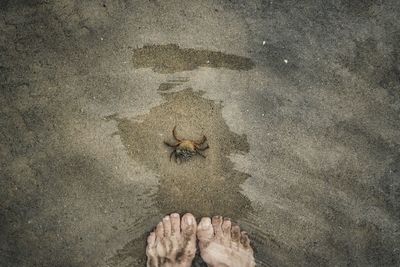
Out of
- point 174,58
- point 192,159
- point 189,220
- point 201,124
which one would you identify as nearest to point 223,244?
point 189,220

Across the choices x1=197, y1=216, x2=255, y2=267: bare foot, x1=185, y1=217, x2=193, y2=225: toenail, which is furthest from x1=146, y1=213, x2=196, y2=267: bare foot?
x1=197, y1=216, x2=255, y2=267: bare foot

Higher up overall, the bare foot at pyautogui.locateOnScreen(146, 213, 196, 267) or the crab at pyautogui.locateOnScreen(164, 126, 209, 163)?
the crab at pyautogui.locateOnScreen(164, 126, 209, 163)

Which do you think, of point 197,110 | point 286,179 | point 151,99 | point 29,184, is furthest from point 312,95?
point 29,184

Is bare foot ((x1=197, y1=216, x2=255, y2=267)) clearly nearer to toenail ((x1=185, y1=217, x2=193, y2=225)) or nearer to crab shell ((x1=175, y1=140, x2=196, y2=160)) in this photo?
toenail ((x1=185, y1=217, x2=193, y2=225))

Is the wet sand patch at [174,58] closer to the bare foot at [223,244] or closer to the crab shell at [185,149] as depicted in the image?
the crab shell at [185,149]

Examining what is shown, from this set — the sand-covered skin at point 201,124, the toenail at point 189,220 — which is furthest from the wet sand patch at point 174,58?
the toenail at point 189,220

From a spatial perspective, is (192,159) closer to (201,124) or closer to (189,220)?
(201,124)
